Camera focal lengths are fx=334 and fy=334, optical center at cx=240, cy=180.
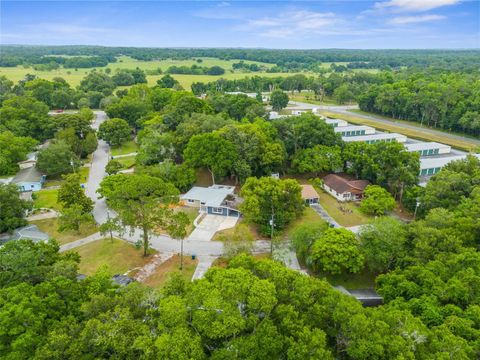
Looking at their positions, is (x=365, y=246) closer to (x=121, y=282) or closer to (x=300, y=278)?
(x=300, y=278)

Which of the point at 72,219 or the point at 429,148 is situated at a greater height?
the point at 429,148

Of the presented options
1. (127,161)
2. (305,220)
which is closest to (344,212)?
(305,220)

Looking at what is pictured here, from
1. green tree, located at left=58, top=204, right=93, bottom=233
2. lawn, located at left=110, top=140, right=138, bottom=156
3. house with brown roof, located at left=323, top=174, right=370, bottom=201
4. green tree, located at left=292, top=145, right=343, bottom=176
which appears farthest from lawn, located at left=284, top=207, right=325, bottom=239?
lawn, located at left=110, top=140, right=138, bottom=156

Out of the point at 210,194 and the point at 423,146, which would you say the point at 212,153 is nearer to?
the point at 210,194

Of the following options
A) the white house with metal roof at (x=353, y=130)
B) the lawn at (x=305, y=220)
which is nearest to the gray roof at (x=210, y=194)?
the lawn at (x=305, y=220)

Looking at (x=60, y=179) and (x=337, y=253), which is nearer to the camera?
(x=337, y=253)
